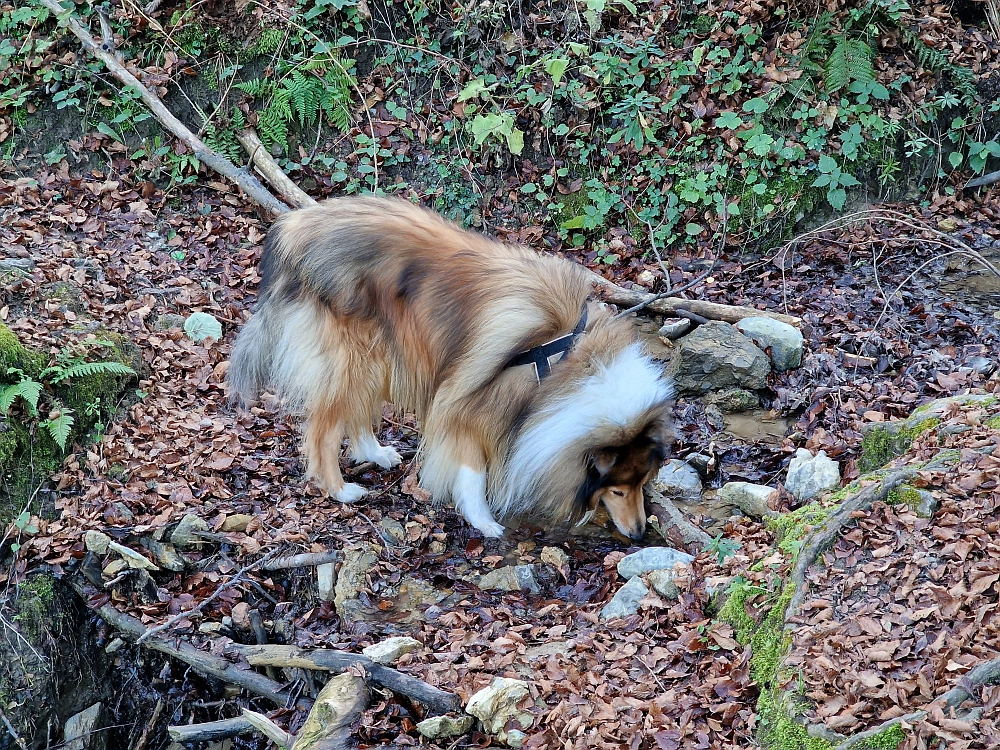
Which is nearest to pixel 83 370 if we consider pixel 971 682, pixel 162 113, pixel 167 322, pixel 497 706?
pixel 167 322

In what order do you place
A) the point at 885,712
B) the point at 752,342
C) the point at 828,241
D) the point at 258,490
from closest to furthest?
the point at 885,712
the point at 258,490
the point at 752,342
the point at 828,241

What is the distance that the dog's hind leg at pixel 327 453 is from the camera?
15.0 feet

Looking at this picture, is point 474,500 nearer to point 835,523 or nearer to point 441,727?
point 441,727

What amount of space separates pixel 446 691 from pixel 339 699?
404mm

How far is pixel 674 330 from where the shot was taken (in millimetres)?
5617

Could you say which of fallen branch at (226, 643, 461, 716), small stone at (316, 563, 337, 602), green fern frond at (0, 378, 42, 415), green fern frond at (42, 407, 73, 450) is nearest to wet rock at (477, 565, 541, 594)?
small stone at (316, 563, 337, 602)

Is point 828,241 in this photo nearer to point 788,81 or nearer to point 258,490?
point 788,81

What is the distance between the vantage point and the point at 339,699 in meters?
3.24

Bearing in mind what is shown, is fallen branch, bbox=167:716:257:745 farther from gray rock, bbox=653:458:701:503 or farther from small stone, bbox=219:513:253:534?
gray rock, bbox=653:458:701:503

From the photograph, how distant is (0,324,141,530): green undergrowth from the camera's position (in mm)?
4539

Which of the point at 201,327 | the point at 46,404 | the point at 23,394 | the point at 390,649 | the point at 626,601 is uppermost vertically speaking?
the point at 23,394

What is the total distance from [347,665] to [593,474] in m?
1.45

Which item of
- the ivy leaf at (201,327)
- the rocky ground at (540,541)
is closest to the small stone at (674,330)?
the rocky ground at (540,541)

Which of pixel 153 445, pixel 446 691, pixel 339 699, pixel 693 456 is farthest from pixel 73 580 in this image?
pixel 693 456
